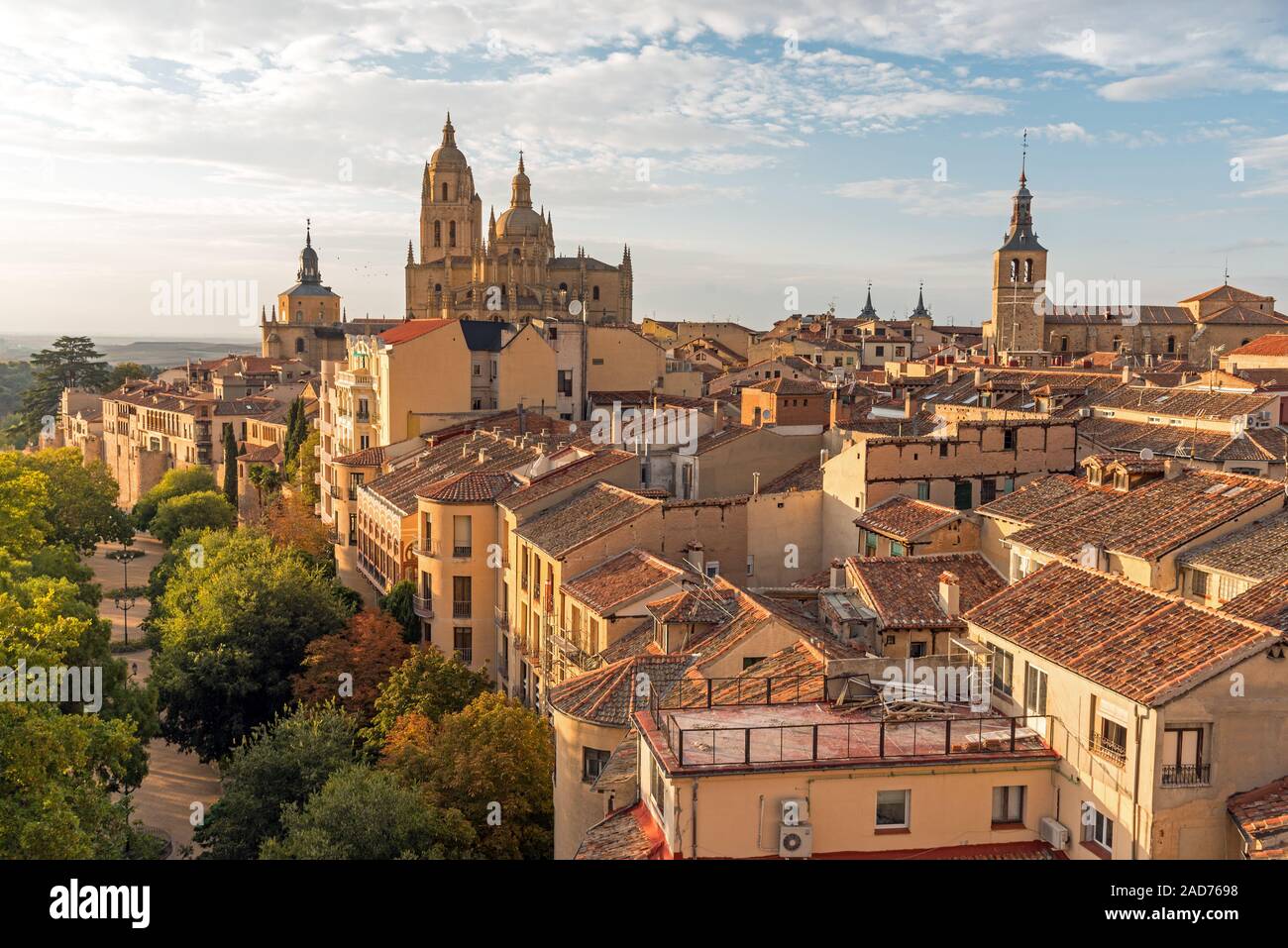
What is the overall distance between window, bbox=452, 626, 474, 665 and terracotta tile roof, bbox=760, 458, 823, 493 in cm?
1012

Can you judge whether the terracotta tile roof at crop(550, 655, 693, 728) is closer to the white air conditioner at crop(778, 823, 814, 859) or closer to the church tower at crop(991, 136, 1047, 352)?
the white air conditioner at crop(778, 823, 814, 859)

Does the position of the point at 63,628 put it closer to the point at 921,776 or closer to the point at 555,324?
the point at 921,776

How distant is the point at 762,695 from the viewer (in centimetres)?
1883

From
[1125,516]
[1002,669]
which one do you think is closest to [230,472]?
A: [1125,516]

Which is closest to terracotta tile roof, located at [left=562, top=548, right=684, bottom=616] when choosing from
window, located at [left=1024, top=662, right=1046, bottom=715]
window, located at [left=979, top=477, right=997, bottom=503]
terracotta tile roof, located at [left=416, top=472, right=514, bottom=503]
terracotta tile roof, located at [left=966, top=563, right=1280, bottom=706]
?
terracotta tile roof, located at [left=416, top=472, right=514, bottom=503]

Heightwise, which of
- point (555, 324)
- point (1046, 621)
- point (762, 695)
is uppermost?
point (555, 324)

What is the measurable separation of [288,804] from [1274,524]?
19.4 meters

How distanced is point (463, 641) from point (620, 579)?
35.0 feet

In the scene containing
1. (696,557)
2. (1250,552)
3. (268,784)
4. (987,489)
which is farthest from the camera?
(987,489)

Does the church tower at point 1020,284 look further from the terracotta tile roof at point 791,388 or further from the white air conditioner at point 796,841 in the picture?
the white air conditioner at point 796,841

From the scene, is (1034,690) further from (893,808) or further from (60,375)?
(60,375)

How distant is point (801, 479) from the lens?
36.9 m

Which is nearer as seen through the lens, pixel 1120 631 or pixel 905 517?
pixel 1120 631
